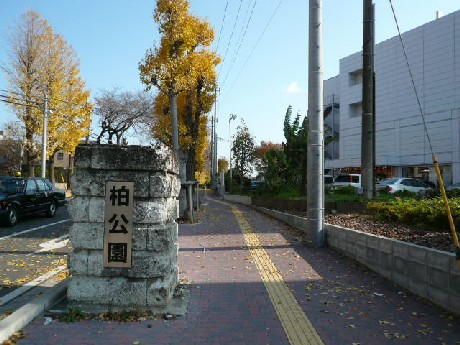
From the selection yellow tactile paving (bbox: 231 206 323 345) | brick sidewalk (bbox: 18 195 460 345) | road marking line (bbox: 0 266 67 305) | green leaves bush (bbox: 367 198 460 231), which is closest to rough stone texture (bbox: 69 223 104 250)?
brick sidewalk (bbox: 18 195 460 345)

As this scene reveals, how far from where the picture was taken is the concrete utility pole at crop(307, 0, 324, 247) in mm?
10266

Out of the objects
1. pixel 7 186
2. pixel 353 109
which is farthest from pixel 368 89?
pixel 353 109

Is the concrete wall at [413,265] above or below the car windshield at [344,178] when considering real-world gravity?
below

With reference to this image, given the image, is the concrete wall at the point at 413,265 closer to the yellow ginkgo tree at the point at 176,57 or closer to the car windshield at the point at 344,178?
the yellow ginkgo tree at the point at 176,57

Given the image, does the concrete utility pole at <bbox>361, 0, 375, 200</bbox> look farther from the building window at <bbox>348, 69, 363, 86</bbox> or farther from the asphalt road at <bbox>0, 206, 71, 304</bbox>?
the building window at <bbox>348, 69, 363, 86</bbox>

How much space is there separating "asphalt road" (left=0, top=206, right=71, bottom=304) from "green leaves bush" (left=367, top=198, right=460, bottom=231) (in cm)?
699

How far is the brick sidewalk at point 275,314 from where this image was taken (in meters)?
4.50

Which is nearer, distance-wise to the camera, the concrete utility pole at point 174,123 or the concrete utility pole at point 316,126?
the concrete utility pole at point 316,126

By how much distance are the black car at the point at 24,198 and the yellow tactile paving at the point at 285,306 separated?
8605 millimetres

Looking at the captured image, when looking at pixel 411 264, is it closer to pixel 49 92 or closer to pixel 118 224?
pixel 118 224

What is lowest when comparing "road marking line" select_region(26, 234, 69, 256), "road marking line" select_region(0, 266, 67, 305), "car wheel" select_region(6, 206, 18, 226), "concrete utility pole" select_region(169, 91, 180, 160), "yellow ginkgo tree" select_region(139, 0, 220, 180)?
"road marking line" select_region(0, 266, 67, 305)

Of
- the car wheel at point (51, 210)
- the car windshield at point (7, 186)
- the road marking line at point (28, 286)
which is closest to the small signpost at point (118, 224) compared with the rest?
the road marking line at point (28, 286)

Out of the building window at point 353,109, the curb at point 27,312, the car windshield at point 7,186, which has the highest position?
the building window at point 353,109

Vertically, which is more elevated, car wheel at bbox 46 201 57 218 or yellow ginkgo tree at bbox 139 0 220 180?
yellow ginkgo tree at bbox 139 0 220 180
